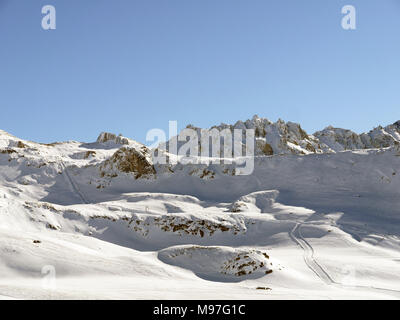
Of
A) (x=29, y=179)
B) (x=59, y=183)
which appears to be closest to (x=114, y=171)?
(x=59, y=183)

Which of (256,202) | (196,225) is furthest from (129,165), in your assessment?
(196,225)

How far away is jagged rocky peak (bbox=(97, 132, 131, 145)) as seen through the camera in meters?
93.5

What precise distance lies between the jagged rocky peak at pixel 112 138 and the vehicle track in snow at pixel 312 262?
59.7 metres

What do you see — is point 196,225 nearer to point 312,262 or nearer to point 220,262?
point 220,262

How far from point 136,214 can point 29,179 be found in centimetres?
2640

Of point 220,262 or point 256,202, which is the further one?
point 256,202

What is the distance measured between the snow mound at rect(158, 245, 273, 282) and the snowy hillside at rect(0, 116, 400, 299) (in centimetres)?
11

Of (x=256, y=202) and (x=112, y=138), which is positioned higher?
(x=112, y=138)

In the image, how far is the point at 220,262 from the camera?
28625 millimetres

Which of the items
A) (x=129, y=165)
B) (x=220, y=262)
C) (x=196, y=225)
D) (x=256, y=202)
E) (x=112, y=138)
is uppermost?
(x=112, y=138)

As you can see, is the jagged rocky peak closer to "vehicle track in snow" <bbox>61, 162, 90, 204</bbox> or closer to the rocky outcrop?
"vehicle track in snow" <bbox>61, 162, 90, 204</bbox>

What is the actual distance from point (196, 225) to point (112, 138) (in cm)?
5686
